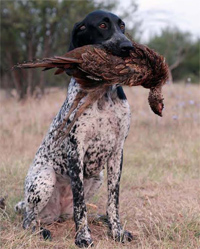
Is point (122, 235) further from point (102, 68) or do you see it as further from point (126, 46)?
point (126, 46)

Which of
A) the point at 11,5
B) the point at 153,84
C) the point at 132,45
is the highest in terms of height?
the point at 11,5

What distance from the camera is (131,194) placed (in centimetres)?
475

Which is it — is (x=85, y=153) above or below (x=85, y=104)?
below

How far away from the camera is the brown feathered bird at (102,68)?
2.97 m

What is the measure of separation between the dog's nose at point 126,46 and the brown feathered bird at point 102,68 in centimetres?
8

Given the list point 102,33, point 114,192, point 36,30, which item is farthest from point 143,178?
point 36,30

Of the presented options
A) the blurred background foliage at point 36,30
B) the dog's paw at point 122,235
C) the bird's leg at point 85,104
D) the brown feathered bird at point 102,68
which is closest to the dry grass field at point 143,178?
the dog's paw at point 122,235

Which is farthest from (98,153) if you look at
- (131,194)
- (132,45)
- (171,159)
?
(171,159)

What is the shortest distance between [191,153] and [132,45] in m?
3.38

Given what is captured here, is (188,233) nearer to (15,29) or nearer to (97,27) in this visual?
(97,27)

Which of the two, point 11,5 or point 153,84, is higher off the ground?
point 11,5

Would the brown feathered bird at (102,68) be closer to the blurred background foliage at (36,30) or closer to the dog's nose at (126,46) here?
the dog's nose at (126,46)

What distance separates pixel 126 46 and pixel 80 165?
101cm

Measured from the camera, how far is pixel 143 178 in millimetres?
5188
